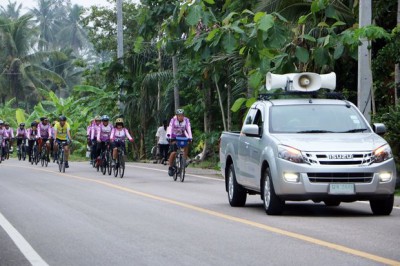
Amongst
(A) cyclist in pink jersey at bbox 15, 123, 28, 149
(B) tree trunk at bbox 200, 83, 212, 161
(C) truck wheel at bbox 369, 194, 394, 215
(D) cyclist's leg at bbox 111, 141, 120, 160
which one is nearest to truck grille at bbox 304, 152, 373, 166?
(C) truck wheel at bbox 369, 194, 394, 215

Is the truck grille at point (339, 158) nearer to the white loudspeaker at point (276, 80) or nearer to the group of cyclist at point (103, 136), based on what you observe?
the white loudspeaker at point (276, 80)

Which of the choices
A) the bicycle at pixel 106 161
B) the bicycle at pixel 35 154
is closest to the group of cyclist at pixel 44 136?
the bicycle at pixel 35 154

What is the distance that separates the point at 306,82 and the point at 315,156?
2.64 metres

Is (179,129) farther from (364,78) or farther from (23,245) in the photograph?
(23,245)

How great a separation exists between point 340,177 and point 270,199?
45.6 inches

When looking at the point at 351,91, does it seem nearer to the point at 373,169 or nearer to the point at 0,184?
the point at 0,184

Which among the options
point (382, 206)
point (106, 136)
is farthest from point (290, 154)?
point (106, 136)

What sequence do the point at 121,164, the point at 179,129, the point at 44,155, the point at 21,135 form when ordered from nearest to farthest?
the point at 179,129 < the point at 121,164 < the point at 44,155 < the point at 21,135

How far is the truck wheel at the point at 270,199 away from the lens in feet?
47.2

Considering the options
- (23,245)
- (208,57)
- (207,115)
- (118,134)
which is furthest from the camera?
(207,115)

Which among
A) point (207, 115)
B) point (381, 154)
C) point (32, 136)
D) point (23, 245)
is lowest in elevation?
point (23, 245)

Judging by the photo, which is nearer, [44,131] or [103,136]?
[103,136]

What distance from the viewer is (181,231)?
41.0 feet

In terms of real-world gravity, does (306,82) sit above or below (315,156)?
above
